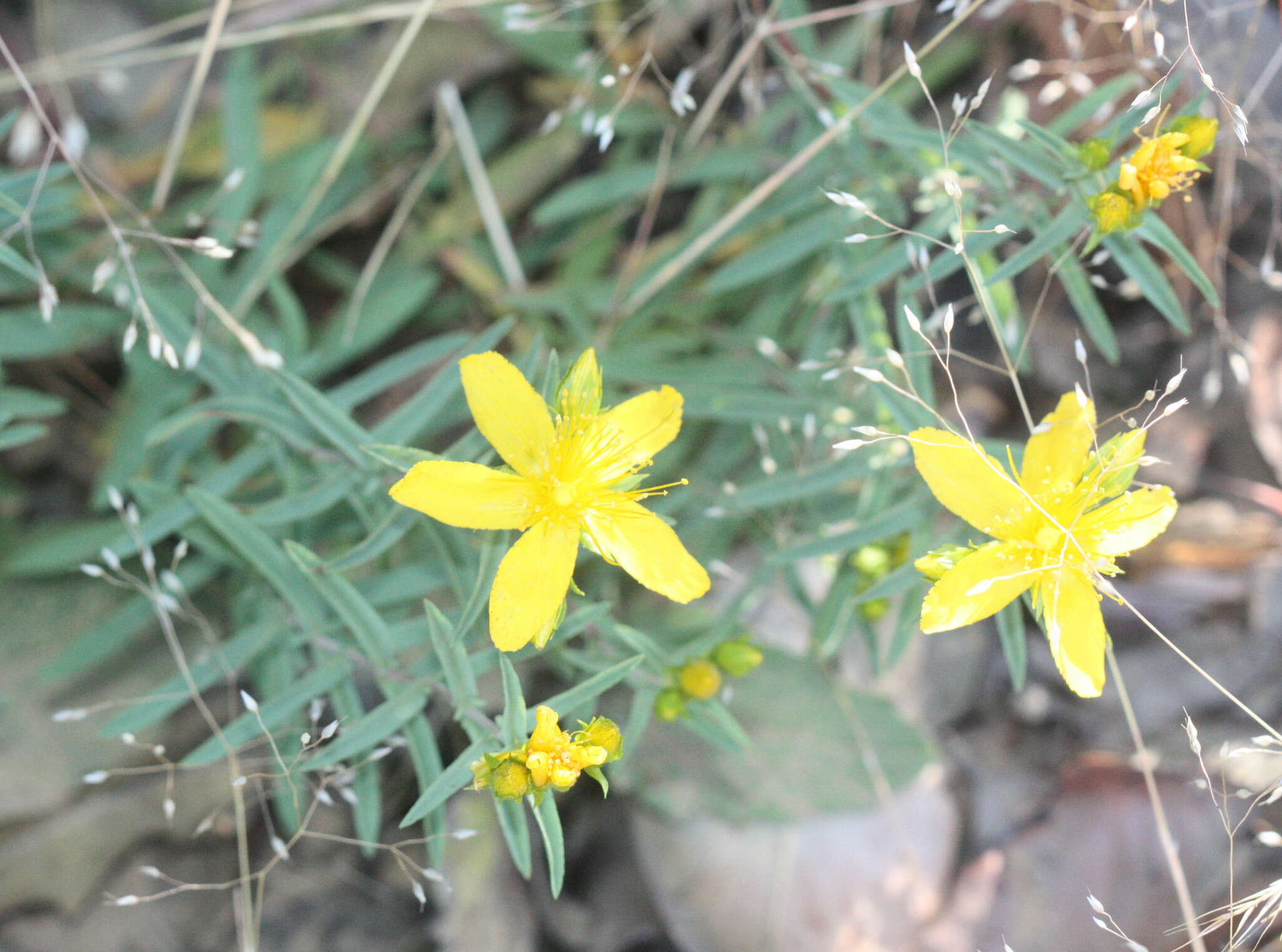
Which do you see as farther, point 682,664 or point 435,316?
point 435,316

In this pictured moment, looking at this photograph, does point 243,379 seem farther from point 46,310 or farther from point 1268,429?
point 1268,429

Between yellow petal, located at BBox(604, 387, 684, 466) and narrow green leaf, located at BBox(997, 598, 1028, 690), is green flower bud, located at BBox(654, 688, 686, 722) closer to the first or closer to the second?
yellow petal, located at BBox(604, 387, 684, 466)

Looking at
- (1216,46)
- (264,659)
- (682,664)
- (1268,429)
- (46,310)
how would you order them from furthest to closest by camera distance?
1. (1268,429)
2. (1216,46)
3. (264,659)
4. (682,664)
5. (46,310)

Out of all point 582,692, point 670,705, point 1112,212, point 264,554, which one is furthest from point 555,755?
point 1112,212

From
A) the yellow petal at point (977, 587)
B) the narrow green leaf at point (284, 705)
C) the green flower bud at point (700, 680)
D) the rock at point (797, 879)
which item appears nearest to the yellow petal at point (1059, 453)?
the yellow petal at point (977, 587)

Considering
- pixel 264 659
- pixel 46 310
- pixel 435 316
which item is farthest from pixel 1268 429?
pixel 46 310

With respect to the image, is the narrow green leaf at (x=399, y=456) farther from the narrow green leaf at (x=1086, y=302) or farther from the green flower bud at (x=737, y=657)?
the narrow green leaf at (x=1086, y=302)

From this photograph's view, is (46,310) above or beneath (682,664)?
above
